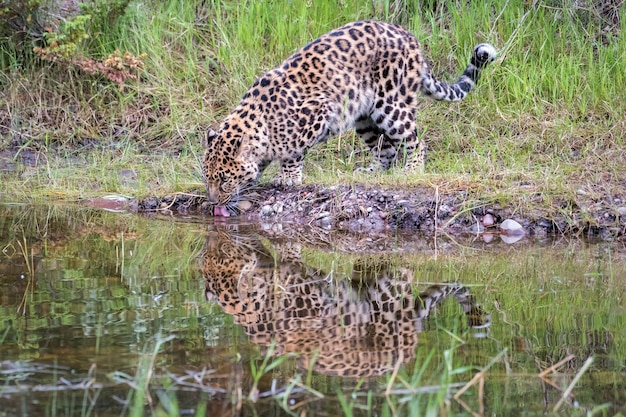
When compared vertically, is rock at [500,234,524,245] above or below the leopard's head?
below

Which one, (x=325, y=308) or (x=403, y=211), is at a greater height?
(x=403, y=211)

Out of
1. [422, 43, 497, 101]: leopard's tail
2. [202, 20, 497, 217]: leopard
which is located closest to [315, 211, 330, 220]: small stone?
[202, 20, 497, 217]: leopard

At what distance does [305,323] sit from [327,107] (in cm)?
366

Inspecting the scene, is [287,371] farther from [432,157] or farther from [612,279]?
[432,157]

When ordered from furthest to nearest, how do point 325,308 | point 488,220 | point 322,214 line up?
point 322,214 → point 488,220 → point 325,308

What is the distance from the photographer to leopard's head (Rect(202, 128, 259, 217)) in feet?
25.0

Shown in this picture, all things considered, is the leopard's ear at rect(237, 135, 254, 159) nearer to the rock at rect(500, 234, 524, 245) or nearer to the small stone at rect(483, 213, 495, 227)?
the small stone at rect(483, 213, 495, 227)

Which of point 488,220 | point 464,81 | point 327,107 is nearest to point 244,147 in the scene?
point 327,107

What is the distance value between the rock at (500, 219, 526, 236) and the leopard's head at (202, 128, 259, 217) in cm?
210

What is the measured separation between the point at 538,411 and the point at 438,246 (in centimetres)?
313

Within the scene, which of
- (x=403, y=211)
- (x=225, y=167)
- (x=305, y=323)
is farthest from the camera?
(x=225, y=167)

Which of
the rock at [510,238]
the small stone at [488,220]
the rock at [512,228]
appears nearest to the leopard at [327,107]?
the small stone at [488,220]

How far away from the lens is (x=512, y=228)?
6.91 meters

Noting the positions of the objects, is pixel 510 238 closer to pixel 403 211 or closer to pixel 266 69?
pixel 403 211
